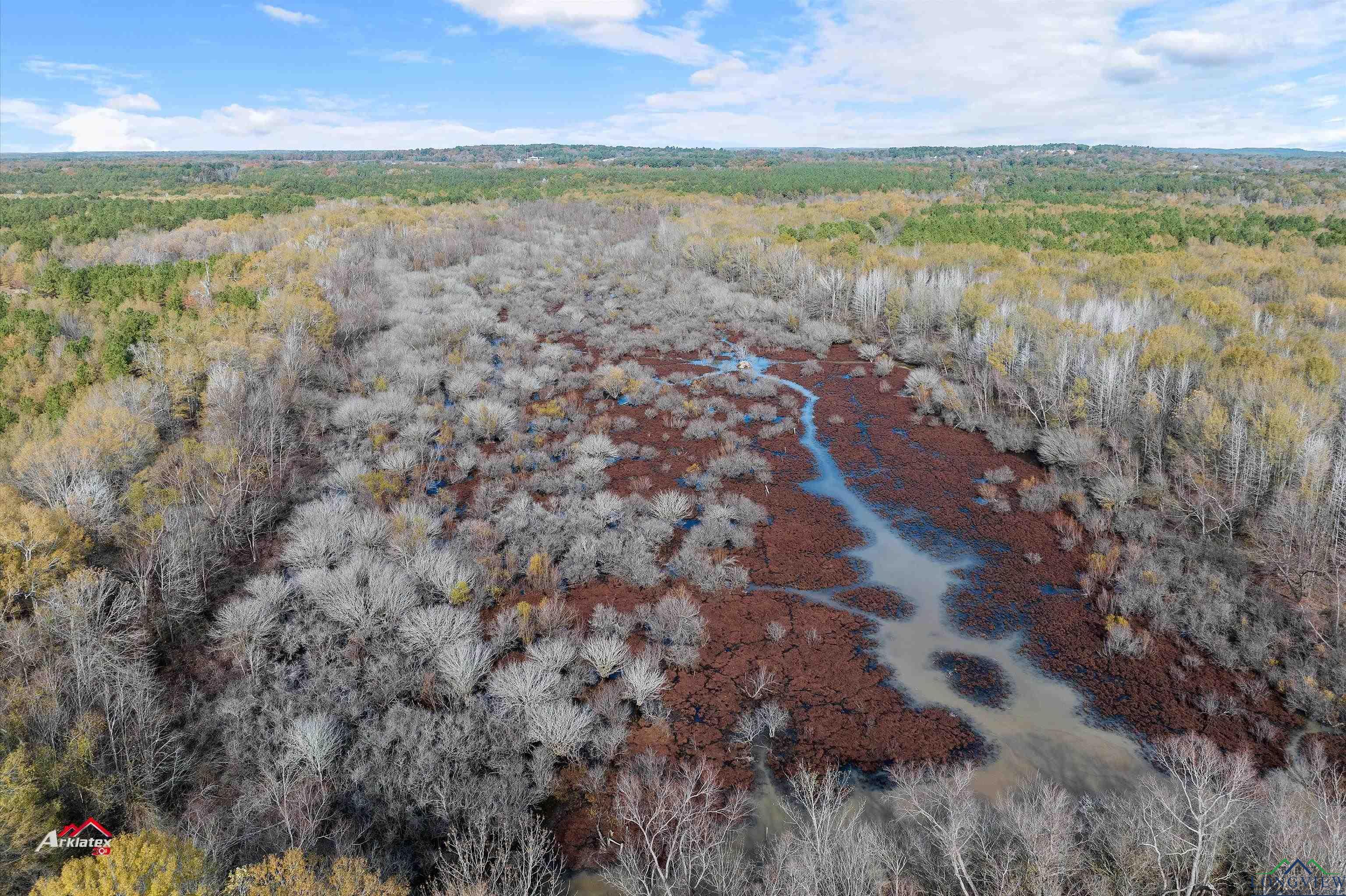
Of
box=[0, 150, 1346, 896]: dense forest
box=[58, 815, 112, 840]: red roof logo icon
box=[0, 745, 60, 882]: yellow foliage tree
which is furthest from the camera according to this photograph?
box=[0, 150, 1346, 896]: dense forest

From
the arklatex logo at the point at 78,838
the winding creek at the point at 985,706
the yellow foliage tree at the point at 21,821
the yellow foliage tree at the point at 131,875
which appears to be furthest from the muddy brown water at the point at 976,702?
the yellow foliage tree at the point at 21,821

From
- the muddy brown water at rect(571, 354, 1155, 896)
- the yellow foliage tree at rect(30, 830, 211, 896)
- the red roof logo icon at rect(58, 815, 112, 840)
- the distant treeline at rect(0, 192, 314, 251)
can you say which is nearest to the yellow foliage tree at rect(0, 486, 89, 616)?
the red roof logo icon at rect(58, 815, 112, 840)

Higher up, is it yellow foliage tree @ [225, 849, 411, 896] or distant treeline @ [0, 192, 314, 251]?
distant treeline @ [0, 192, 314, 251]

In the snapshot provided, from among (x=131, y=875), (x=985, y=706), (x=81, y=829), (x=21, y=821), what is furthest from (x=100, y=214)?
(x=985, y=706)

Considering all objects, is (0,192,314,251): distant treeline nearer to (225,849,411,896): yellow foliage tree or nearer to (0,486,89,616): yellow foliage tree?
(0,486,89,616): yellow foliage tree

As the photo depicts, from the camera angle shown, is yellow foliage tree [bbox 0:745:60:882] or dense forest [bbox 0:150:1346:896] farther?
dense forest [bbox 0:150:1346:896]

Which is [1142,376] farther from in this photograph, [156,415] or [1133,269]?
[156,415]

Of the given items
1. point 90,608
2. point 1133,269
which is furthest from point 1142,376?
point 90,608
